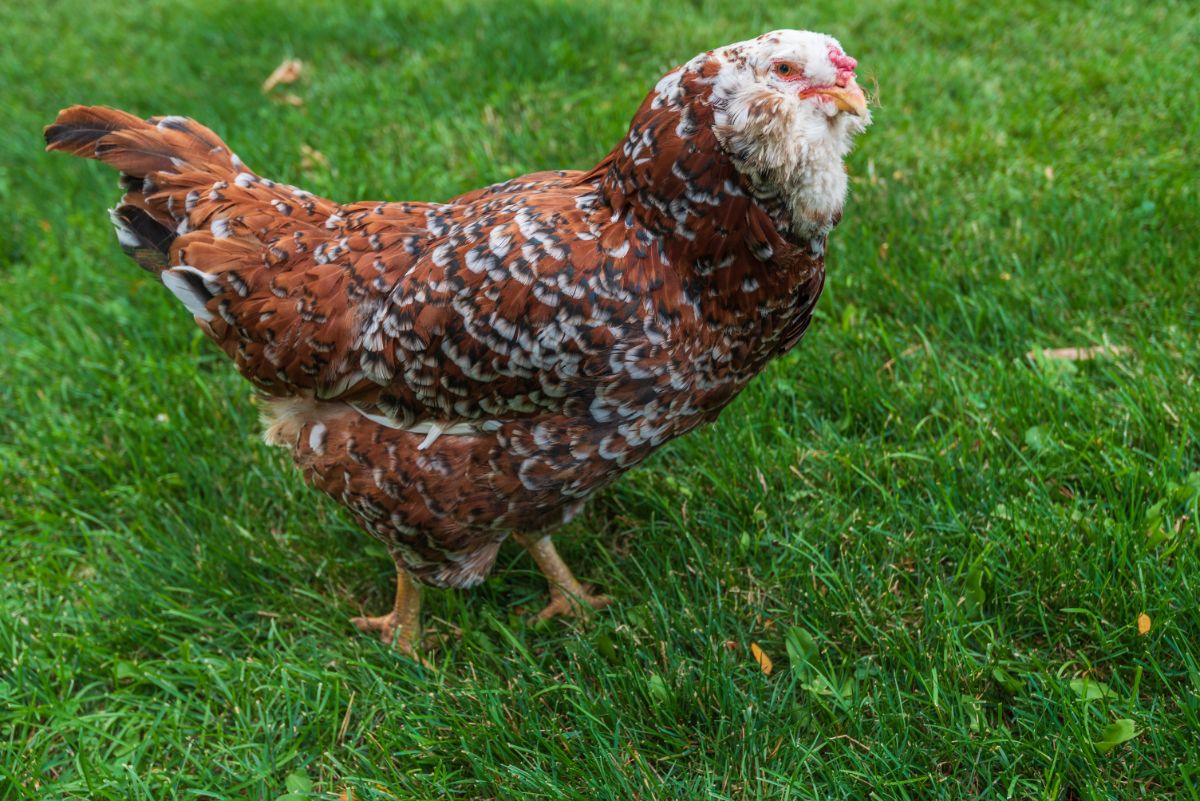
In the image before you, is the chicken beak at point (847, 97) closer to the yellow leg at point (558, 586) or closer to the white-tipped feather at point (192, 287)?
the yellow leg at point (558, 586)

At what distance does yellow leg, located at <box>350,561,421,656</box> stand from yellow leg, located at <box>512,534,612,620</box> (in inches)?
14.5

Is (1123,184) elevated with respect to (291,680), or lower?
elevated

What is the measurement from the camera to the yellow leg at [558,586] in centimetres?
285

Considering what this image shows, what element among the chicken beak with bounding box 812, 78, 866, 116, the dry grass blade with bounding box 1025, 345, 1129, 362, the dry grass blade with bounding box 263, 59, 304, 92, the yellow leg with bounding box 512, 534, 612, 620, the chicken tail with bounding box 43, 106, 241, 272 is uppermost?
the chicken beak with bounding box 812, 78, 866, 116

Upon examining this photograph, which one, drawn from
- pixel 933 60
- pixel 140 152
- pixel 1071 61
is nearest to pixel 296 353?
pixel 140 152

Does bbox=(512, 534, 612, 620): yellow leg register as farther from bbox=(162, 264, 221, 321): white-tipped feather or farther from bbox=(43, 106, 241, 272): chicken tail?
bbox=(43, 106, 241, 272): chicken tail

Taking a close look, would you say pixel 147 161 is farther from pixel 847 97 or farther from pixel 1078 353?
pixel 1078 353

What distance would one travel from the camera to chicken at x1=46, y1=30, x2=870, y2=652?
2.00 metres

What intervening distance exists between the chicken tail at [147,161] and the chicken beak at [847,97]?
5.62 feet

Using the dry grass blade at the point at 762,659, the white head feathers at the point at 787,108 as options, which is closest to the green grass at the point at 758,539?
the dry grass blade at the point at 762,659

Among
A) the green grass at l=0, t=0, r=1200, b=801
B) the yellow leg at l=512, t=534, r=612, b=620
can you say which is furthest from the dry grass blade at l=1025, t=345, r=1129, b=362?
the yellow leg at l=512, t=534, r=612, b=620

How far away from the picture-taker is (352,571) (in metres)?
3.08

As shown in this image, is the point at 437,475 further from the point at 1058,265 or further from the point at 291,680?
the point at 1058,265

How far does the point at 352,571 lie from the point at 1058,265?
286 cm
